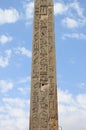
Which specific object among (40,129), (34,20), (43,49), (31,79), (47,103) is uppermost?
(34,20)

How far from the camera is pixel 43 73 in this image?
8.95 metres

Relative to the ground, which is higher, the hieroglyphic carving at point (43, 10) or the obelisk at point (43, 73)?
the hieroglyphic carving at point (43, 10)

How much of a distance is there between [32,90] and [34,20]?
1.78m

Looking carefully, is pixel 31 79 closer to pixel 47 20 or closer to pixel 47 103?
pixel 47 103

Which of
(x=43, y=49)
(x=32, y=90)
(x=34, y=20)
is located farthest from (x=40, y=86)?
(x=34, y=20)

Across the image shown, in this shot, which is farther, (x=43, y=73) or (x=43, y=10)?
(x=43, y=10)

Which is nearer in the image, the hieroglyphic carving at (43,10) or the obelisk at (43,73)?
the obelisk at (43,73)

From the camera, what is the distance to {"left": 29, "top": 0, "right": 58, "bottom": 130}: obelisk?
8.65 meters

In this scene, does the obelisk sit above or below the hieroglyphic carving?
below

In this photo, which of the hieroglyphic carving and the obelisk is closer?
the obelisk

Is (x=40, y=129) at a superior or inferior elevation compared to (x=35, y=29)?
inferior

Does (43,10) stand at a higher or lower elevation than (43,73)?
higher

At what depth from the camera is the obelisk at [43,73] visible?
8.65m

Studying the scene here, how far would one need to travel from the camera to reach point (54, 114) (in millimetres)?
8664
